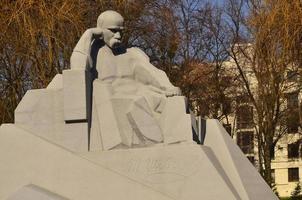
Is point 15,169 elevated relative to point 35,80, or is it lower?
lower

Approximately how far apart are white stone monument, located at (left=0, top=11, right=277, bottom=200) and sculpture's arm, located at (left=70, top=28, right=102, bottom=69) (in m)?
0.01

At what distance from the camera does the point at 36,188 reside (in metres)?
8.63

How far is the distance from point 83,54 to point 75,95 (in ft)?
2.05

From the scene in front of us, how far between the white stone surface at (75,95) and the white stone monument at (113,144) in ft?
0.04

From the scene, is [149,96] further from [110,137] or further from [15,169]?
[15,169]

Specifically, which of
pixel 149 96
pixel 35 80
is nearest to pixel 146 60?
pixel 149 96

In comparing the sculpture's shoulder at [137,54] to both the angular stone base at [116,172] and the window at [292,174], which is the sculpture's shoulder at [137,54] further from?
the window at [292,174]

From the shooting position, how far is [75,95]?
8.91 meters

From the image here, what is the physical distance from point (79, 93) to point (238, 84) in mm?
15916

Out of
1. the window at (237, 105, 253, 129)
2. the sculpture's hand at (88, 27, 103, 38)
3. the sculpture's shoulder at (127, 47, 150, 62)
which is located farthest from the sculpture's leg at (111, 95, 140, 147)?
the window at (237, 105, 253, 129)

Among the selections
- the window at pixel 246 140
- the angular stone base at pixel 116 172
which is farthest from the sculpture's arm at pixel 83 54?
the window at pixel 246 140

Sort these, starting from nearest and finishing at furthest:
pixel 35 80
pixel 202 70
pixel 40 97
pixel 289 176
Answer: pixel 40 97 → pixel 35 80 → pixel 202 70 → pixel 289 176

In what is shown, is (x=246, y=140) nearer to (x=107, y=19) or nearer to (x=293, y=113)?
(x=293, y=113)
